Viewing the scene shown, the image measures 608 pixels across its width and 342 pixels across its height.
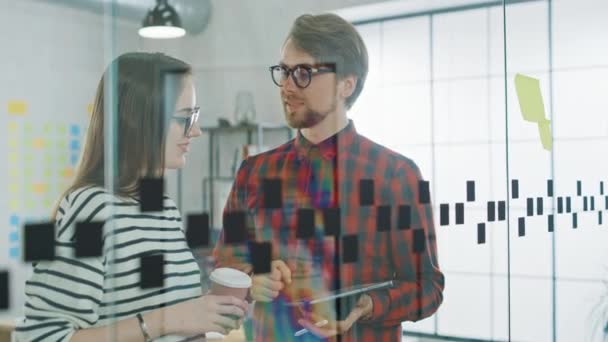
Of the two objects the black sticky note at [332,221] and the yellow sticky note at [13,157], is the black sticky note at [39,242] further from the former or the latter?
the black sticky note at [332,221]

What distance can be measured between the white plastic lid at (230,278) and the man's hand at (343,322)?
0.18 metres

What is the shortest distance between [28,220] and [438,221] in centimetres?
101

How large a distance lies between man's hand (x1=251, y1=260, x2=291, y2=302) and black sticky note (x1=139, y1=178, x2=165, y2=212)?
0.25 meters

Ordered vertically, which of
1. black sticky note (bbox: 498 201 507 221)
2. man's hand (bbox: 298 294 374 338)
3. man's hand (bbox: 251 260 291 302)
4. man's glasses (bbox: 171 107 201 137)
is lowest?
man's hand (bbox: 298 294 374 338)

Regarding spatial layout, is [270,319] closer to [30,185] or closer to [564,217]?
[30,185]

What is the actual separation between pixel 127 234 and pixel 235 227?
202 millimetres

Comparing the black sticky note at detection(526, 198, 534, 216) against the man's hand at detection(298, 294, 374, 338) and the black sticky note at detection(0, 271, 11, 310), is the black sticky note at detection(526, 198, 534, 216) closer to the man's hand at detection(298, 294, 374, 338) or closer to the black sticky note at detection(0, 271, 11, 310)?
the man's hand at detection(298, 294, 374, 338)

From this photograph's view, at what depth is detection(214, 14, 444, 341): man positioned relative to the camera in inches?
52.1

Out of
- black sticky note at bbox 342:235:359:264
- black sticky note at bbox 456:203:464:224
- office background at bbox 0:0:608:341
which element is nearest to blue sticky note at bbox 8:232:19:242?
office background at bbox 0:0:608:341

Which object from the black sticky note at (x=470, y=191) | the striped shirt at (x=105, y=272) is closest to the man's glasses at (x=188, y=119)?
the striped shirt at (x=105, y=272)

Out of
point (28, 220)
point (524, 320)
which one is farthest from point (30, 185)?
point (524, 320)

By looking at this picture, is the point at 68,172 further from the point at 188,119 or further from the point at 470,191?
the point at 470,191

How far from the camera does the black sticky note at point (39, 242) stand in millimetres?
1036

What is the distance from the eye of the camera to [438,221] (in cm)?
171
